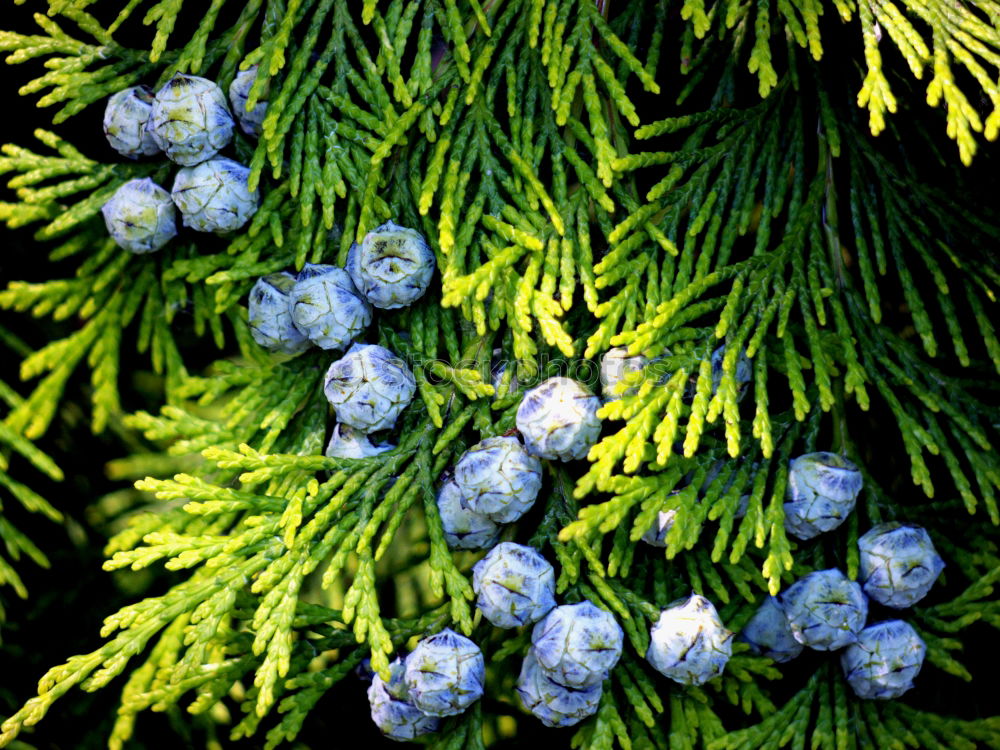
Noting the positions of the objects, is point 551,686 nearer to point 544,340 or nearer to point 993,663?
point 544,340

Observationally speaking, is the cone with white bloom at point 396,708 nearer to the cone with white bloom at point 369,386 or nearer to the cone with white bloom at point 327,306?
the cone with white bloom at point 369,386

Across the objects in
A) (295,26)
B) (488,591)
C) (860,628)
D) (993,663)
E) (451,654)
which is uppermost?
(295,26)

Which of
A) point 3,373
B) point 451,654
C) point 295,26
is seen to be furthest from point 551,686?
point 3,373

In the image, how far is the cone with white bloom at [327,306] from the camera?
168 centimetres

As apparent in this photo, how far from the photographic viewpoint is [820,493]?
1657mm

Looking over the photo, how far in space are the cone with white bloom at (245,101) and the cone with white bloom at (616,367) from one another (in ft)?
2.91

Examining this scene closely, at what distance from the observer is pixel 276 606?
63.4 inches

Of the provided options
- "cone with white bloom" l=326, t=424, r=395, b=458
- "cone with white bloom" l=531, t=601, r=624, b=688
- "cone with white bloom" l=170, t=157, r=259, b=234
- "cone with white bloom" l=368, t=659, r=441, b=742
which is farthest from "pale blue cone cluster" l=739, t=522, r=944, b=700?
"cone with white bloom" l=170, t=157, r=259, b=234

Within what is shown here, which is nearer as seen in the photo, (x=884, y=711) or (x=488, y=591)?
(x=488, y=591)

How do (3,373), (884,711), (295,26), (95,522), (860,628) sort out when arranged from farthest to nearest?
(95,522)
(3,373)
(295,26)
(884,711)
(860,628)

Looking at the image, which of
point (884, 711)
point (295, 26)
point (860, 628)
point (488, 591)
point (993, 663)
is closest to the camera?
point (488, 591)


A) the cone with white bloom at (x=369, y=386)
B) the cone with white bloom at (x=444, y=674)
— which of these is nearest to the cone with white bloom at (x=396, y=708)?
the cone with white bloom at (x=444, y=674)

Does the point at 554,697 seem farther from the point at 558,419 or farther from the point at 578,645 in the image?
the point at 558,419

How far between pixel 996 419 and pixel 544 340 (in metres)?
0.95
